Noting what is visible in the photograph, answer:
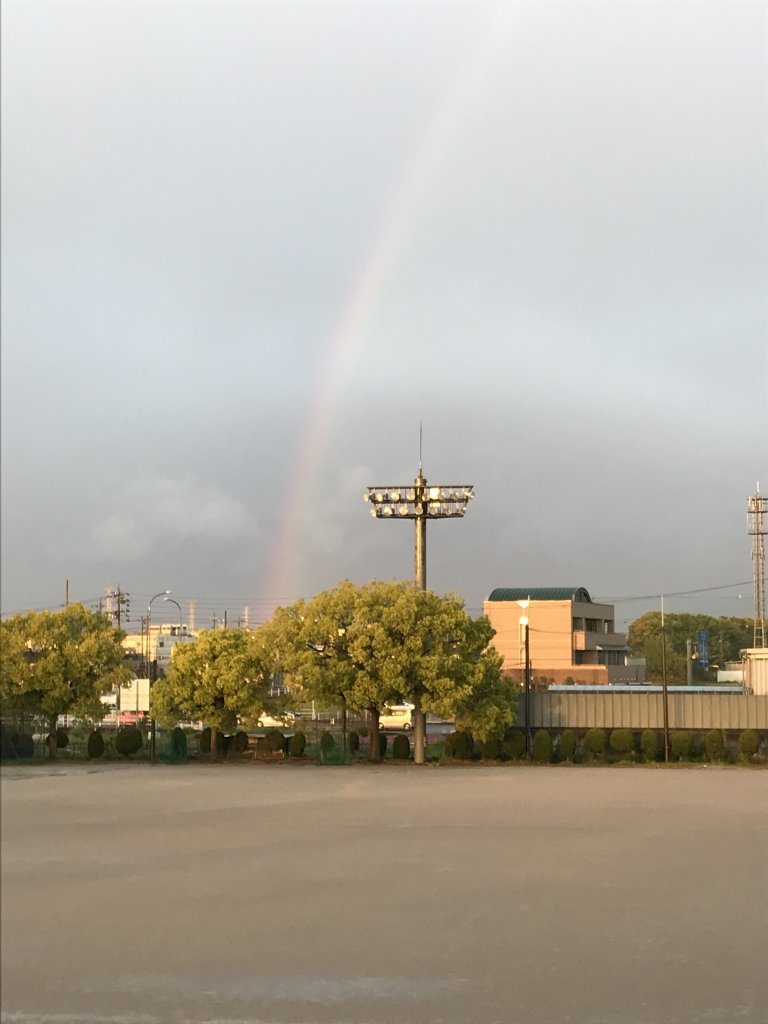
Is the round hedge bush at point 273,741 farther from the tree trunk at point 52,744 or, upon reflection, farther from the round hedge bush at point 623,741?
the tree trunk at point 52,744

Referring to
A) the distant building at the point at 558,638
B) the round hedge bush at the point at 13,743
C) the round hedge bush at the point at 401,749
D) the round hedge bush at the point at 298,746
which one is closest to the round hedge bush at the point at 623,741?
the round hedge bush at the point at 401,749

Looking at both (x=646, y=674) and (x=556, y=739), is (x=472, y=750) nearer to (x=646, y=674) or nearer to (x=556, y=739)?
(x=556, y=739)

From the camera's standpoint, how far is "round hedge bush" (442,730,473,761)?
1718 inches

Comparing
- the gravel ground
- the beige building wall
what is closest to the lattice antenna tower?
the beige building wall

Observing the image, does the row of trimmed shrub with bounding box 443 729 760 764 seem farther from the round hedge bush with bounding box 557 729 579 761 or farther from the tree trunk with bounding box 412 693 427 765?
the tree trunk with bounding box 412 693 427 765

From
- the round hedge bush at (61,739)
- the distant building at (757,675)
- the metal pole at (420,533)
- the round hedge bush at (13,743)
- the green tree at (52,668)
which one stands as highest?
the metal pole at (420,533)

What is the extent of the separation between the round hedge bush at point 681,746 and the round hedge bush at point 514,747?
18.9ft

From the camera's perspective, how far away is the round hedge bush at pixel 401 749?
145ft

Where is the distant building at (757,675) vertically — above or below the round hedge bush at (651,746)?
above

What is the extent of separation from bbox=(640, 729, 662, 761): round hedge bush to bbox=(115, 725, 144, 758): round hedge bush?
753 inches

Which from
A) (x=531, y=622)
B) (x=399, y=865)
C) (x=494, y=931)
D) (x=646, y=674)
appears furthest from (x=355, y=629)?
(x=646, y=674)

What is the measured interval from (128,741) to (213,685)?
10.5m

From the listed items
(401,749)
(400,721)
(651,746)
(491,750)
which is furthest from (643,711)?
(400,721)

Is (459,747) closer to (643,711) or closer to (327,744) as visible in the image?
(327,744)
